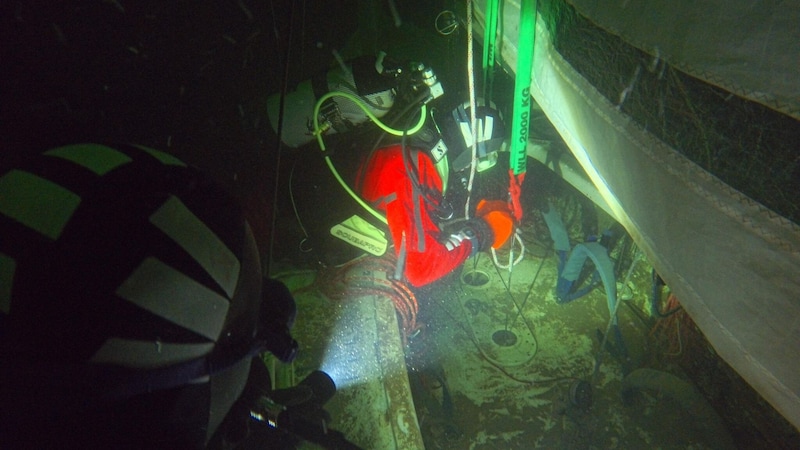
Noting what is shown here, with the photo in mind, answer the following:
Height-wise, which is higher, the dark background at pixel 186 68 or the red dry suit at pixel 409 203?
the dark background at pixel 186 68

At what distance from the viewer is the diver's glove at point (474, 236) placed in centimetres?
334

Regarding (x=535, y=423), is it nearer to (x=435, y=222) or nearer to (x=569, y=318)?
(x=569, y=318)

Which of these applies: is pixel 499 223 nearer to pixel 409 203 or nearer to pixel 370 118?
pixel 409 203

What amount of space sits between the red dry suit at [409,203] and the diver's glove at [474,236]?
114 mm

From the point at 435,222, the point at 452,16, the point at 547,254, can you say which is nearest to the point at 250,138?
the point at 435,222

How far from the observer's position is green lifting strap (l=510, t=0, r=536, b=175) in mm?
2352

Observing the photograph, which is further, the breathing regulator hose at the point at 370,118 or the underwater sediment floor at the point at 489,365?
the breathing regulator hose at the point at 370,118

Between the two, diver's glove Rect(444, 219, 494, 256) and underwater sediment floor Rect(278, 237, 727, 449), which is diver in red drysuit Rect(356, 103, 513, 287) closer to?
diver's glove Rect(444, 219, 494, 256)

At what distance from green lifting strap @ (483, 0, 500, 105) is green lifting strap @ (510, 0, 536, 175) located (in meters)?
0.71

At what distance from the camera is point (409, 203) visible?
9.96 feet

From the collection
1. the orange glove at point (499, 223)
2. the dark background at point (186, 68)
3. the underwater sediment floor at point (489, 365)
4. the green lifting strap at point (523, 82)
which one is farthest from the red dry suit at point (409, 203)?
the dark background at point (186, 68)

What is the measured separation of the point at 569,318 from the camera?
4.30 meters

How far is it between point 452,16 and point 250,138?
281cm

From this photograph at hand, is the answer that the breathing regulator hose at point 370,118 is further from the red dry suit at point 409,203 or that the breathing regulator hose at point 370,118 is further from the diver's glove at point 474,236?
the diver's glove at point 474,236
